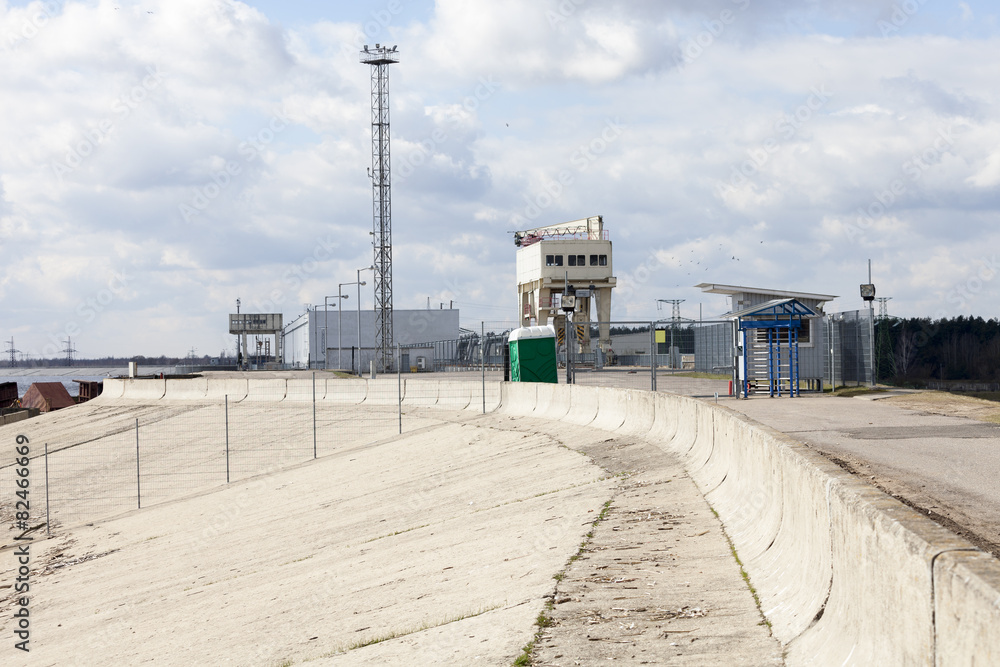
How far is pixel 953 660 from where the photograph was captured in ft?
10.2

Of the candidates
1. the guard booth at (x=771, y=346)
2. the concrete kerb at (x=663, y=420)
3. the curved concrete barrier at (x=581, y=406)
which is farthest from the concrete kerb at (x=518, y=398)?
the concrete kerb at (x=663, y=420)

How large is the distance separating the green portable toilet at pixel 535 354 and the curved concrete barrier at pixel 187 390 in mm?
23251

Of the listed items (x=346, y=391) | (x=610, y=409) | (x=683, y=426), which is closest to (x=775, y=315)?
(x=610, y=409)

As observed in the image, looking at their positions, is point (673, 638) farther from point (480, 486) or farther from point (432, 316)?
point (432, 316)

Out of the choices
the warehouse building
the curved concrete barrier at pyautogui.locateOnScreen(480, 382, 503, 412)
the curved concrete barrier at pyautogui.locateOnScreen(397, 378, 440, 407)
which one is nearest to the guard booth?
the curved concrete barrier at pyautogui.locateOnScreen(480, 382, 503, 412)

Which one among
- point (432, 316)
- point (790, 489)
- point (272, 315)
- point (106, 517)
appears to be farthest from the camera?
point (272, 315)

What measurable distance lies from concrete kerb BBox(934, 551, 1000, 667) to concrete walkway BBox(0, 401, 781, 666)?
71.7 inches

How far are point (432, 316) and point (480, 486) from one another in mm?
87494

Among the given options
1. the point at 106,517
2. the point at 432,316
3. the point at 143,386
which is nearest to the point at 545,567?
the point at 106,517

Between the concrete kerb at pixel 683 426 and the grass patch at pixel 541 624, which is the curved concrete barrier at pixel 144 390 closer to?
the concrete kerb at pixel 683 426

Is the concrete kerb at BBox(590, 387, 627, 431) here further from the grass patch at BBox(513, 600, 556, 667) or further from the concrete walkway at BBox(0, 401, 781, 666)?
the grass patch at BBox(513, 600, 556, 667)

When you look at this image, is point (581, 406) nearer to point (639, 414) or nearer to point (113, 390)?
point (639, 414)

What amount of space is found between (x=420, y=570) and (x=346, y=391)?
27297 mm

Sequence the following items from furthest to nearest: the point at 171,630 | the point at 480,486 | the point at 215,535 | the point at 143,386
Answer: the point at 143,386 < the point at 215,535 < the point at 480,486 < the point at 171,630
